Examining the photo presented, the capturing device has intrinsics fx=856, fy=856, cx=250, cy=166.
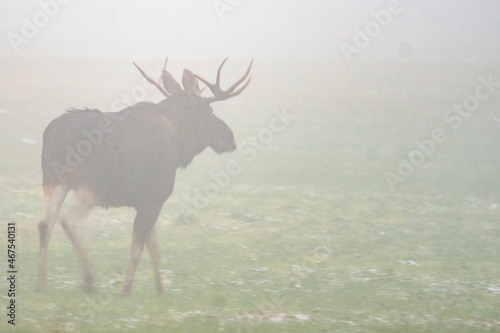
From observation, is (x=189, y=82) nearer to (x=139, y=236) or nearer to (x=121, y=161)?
(x=121, y=161)

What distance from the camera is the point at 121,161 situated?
1105 cm

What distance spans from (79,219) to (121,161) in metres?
0.92

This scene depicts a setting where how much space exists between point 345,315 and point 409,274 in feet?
10.9

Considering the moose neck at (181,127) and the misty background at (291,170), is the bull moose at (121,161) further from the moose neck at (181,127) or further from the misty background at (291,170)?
the misty background at (291,170)

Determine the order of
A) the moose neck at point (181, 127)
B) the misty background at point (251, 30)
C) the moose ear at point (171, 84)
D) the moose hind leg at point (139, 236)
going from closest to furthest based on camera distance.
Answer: the moose hind leg at point (139, 236), the moose neck at point (181, 127), the moose ear at point (171, 84), the misty background at point (251, 30)

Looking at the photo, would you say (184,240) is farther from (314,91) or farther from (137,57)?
(137,57)

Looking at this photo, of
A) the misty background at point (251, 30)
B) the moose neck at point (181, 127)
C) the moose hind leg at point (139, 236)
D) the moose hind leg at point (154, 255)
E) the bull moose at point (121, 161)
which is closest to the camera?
the bull moose at point (121, 161)

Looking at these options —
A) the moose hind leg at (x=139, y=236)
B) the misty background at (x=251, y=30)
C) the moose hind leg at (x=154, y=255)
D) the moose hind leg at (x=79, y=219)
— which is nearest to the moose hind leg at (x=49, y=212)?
the moose hind leg at (x=79, y=219)

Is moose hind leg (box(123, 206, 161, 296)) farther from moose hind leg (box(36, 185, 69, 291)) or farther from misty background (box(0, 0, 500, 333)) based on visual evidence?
moose hind leg (box(36, 185, 69, 291))

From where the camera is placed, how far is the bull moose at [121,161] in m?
10.6

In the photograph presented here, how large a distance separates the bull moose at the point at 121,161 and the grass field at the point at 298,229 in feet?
2.63

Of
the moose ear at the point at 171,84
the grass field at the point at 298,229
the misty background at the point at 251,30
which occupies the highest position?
the misty background at the point at 251,30

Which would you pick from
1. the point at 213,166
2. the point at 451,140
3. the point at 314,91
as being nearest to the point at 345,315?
the point at 213,166

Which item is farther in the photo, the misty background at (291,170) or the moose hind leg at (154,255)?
the moose hind leg at (154,255)
